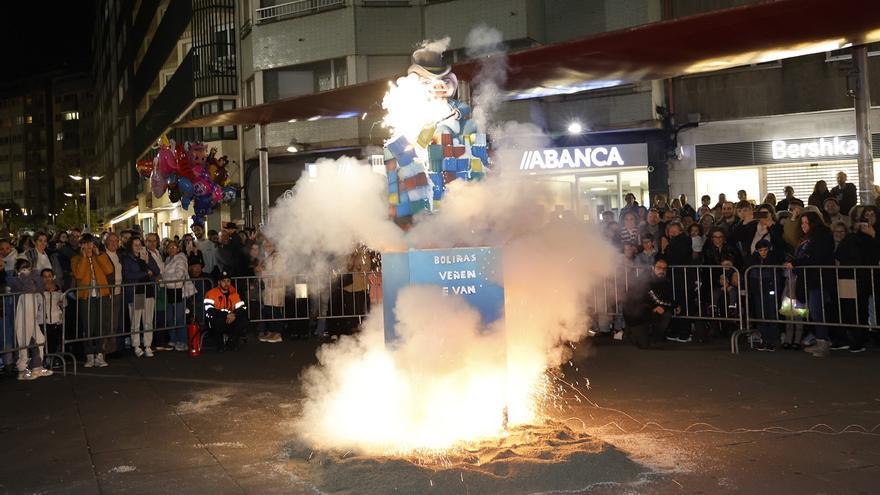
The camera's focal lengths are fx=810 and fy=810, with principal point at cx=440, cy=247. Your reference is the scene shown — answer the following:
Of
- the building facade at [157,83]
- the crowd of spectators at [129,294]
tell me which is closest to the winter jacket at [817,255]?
the crowd of spectators at [129,294]

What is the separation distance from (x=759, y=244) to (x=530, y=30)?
36.6 ft

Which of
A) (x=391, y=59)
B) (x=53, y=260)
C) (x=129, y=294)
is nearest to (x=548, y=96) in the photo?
(x=391, y=59)

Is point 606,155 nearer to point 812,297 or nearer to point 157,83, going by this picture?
point 812,297

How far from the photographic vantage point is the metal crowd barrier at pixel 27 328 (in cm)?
1111

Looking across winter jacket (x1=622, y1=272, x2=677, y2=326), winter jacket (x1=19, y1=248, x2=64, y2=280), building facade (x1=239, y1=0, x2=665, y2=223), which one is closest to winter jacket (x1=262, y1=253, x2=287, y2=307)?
winter jacket (x1=19, y1=248, x2=64, y2=280)

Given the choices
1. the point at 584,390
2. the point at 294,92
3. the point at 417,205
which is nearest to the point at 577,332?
Answer: the point at 584,390

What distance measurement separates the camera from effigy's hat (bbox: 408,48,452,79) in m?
6.76

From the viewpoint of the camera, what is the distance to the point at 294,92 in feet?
79.7

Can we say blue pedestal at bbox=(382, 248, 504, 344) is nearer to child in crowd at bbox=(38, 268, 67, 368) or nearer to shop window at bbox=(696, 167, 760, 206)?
child in crowd at bbox=(38, 268, 67, 368)

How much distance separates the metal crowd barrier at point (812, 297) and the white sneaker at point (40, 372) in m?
9.43

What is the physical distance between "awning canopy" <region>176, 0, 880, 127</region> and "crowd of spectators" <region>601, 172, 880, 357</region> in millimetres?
Answer: 3573

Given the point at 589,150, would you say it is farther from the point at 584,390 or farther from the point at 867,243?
the point at 584,390

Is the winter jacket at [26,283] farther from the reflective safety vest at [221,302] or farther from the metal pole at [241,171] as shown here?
the metal pole at [241,171]

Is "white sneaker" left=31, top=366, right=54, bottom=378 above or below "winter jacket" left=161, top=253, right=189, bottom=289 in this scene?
below
